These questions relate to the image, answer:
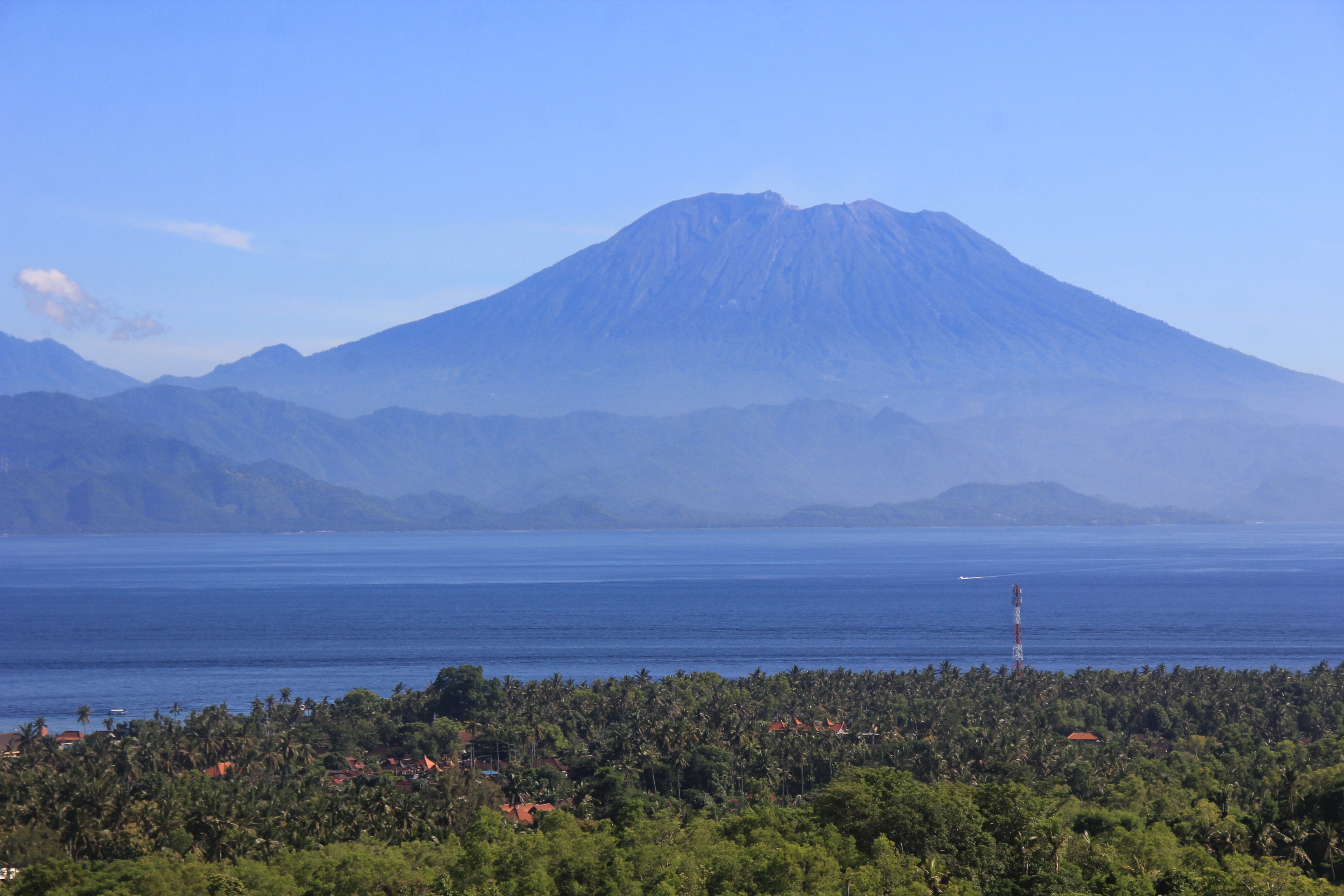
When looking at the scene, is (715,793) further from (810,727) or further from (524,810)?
(524,810)

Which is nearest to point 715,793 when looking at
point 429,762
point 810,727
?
point 810,727

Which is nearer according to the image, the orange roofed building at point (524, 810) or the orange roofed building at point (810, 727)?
the orange roofed building at point (524, 810)

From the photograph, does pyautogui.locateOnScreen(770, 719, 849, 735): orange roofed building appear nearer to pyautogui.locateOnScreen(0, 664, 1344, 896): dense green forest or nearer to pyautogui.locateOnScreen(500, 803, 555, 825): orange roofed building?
pyautogui.locateOnScreen(0, 664, 1344, 896): dense green forest

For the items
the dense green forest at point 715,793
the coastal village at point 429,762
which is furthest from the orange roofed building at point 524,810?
the dense green forest at point 715,793

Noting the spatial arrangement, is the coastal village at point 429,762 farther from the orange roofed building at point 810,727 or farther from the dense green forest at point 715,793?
the dense green forest at point 715,793

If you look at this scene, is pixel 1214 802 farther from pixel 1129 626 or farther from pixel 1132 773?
pixel 1129 626

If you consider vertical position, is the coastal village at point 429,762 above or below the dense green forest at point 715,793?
below

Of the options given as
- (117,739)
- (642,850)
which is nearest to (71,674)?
(117,739)

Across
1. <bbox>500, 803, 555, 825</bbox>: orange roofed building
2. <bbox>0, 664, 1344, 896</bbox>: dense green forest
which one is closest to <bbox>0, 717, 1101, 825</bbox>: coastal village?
<bbox>500, 803, 555, 825</bbox>: orange roofed building

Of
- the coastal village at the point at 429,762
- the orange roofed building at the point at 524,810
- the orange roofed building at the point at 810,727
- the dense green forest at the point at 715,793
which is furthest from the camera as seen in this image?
the orange roofed building at the point at 810,727
